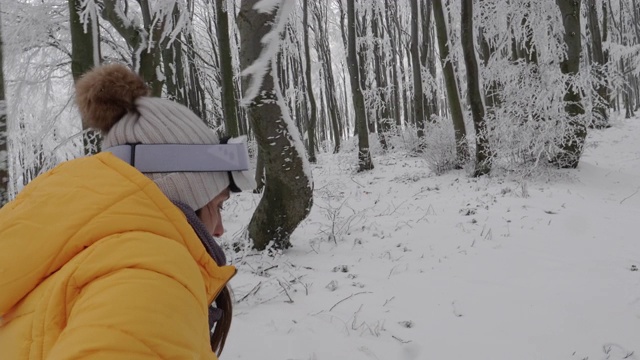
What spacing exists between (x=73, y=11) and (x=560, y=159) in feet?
26.1

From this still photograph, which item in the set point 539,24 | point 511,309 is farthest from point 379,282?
point 539,24

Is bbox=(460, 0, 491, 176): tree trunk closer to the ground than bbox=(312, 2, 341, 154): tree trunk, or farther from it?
closer to the ground

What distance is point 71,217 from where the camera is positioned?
759mm

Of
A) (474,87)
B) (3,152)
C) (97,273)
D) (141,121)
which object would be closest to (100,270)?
(97,273)

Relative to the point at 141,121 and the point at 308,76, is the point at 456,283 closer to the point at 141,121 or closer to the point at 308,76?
the point at 141,121

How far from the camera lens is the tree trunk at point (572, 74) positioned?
7.05 metres

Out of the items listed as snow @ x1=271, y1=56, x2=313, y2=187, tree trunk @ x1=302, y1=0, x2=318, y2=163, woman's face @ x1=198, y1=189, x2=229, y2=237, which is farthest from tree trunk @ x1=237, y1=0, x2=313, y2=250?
tree trunk @ x1=302, y1=0, x2=318, y2=163

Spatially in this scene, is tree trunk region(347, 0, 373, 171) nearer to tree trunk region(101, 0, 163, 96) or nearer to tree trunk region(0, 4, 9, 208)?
tree trunk region(101, 0, 163, 96)

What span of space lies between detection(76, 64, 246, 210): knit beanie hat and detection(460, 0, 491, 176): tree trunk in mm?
7020

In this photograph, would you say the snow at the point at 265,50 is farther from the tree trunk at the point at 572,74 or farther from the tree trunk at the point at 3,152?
the tree trunk at the point at 572,74

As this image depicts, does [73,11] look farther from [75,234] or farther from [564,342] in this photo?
[564,342]

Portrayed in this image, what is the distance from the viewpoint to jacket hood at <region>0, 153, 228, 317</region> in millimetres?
743

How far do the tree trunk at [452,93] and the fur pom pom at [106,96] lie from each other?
8.02 m

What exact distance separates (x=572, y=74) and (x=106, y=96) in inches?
318
